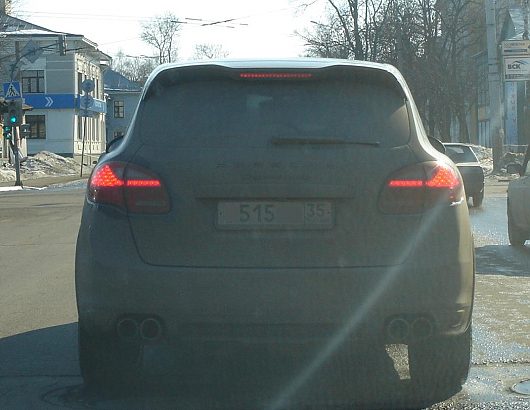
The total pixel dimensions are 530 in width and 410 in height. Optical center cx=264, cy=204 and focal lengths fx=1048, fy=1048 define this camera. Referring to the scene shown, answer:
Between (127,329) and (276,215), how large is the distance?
0.86m

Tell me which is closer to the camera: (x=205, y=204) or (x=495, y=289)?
(x=205, y=204)

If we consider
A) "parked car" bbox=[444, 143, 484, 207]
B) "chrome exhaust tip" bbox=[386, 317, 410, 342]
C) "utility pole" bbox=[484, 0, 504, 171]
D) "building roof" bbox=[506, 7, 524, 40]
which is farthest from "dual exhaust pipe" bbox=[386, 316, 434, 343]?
"building roof" bbox=[506, 7, 524, 40]

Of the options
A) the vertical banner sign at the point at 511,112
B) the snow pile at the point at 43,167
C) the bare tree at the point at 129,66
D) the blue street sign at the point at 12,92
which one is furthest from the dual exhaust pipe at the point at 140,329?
the bare tree at the point at 129,66

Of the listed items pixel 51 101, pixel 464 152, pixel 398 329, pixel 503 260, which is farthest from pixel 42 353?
pixel 51 101

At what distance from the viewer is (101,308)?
477 cm

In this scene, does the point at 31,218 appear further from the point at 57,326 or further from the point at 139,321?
the point at 139,321

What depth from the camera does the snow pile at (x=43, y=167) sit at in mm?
54666

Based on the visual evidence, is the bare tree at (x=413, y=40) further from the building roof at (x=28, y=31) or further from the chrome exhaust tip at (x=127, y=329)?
the chrome exhaust tip at (x=127, y=329)

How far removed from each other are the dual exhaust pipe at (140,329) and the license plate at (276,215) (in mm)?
538

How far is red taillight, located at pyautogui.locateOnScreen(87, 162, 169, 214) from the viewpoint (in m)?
4.75

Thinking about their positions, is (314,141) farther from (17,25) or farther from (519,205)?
(17,25)

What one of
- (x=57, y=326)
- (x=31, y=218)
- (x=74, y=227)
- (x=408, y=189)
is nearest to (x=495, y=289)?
(x=57, y=326)

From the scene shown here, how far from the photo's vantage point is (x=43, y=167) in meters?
60.6

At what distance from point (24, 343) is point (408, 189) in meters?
3.12
